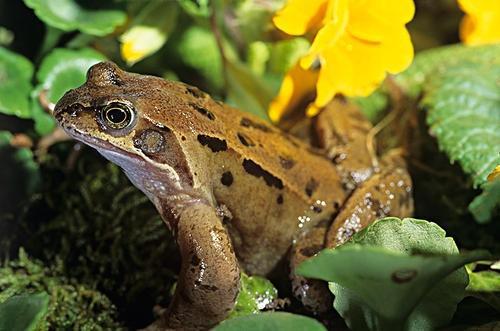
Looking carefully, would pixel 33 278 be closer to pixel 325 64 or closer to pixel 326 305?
pixel 326 305

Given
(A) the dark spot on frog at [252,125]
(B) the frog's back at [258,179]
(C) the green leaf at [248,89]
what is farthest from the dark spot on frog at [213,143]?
(C) the green leaf at [248,89]

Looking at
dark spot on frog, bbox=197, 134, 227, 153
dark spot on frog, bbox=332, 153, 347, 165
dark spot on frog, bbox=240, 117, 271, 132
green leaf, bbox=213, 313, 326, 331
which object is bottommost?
dark spot on frog, bbox=332, 153, 347, 165

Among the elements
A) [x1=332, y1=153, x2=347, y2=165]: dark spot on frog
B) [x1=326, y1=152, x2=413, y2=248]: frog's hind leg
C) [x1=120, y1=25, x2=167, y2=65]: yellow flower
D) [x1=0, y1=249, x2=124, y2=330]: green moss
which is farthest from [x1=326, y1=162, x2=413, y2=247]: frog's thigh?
[x1=120, y1=25, x2=167, y2=65]: yellow flower

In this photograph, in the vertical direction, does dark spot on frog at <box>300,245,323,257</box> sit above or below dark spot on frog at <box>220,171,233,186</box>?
below

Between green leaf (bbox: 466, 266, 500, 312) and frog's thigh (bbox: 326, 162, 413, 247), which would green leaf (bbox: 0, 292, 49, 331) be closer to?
frog's thigh (bbox: 326, 162, 413, 247)

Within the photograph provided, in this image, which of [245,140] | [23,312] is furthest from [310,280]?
[23,312]

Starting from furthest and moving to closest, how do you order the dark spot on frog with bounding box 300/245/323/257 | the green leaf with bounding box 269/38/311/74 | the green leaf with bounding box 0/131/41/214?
the green leaf with bounding box 269/38/311/74
the green leaf with bounding box 0/131/41/214
the dark spot on frog with bounding box 300/245/323/257

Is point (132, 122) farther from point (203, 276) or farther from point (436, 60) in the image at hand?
point (436, 60)

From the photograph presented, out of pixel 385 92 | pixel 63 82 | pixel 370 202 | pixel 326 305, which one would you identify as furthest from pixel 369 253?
pixel 385 92
